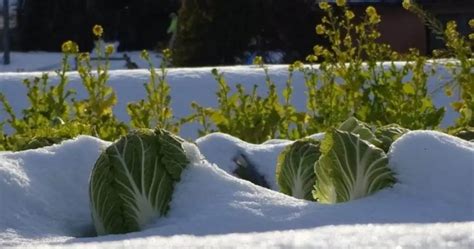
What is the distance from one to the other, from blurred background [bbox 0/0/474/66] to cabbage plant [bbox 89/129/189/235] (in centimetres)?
1593

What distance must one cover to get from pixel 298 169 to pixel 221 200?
0.71 meters

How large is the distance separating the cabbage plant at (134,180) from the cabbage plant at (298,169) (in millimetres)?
429

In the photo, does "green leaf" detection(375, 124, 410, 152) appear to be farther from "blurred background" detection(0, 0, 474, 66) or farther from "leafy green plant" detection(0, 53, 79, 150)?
"blurred background" detection(0, 0, 474, 66)

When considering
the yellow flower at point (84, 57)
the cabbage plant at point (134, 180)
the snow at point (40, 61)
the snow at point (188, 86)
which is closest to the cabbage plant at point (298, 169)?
the cabbage plant at point (134, 180)

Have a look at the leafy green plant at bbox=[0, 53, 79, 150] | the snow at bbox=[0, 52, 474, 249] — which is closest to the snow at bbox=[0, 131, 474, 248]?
the snow at bbox=[0, 52, 474, 249]

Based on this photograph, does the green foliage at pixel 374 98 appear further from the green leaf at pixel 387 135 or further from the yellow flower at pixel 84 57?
the green leaf at pixel 387 135

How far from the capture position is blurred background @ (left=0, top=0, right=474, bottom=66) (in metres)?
19.3

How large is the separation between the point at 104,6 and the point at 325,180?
1045 inches

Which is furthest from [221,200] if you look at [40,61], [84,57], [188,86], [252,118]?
[40,61]

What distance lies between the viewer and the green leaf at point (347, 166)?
8.79ft

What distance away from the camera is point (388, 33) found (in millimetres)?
23156

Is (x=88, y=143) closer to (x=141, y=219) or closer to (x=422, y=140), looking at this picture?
(x=141, y=219)

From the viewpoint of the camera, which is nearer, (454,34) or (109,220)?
(109,220)

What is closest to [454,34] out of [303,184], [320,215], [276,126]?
[276,126]
